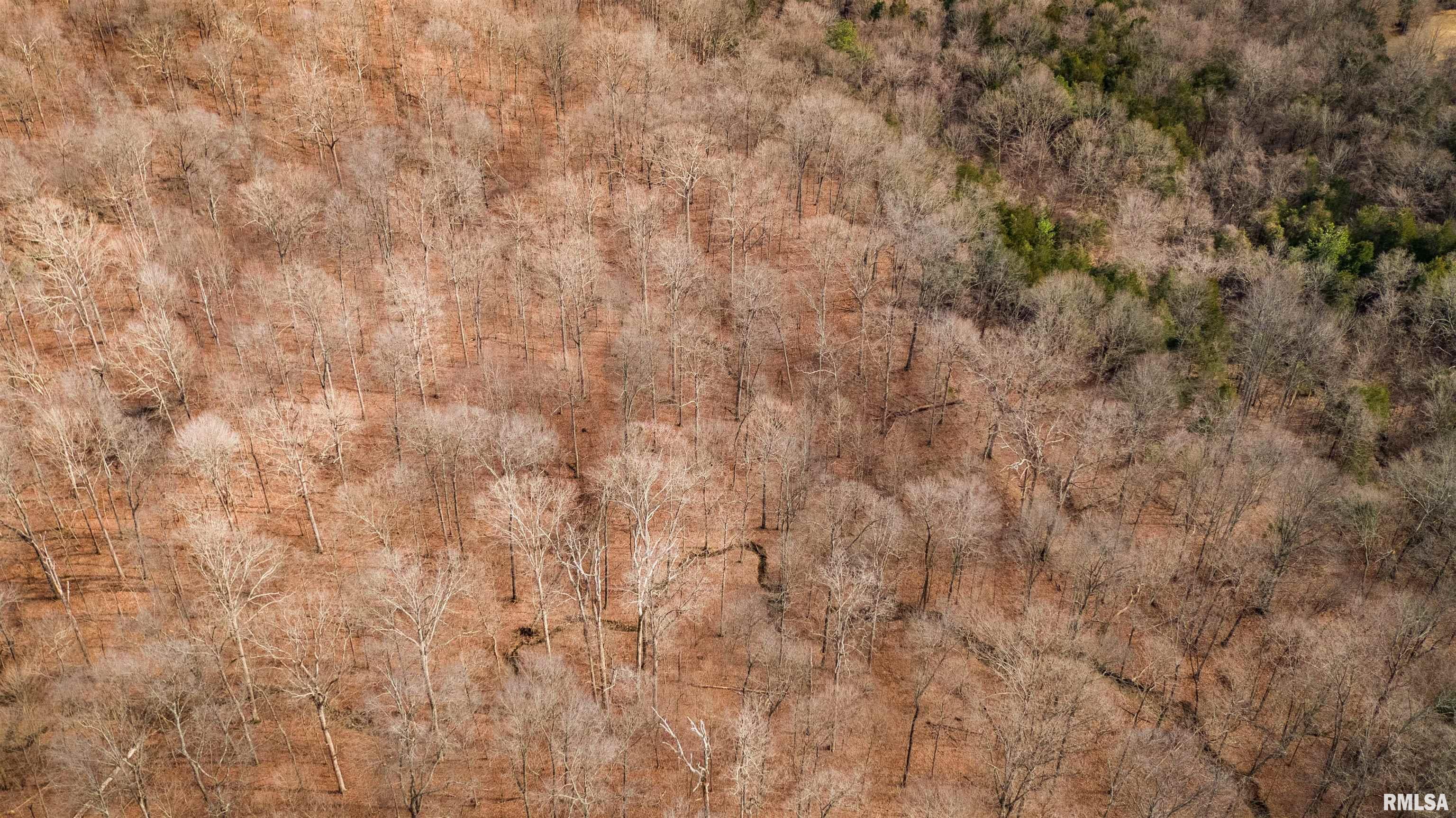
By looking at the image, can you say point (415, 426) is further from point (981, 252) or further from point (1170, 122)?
point (1170, 122)

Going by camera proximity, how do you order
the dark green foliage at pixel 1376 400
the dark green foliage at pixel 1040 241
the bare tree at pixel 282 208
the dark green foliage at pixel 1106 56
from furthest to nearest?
1. the dark green foliage at pixel 1106 56
2. the dark green foliage at pixel 1040 241
3. the bare tree at pixel 282 208
4. the dark green foliage at pixel 1376 400

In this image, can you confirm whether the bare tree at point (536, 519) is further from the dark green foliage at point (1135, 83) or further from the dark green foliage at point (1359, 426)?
the dark green foliage at point (1135, 83)

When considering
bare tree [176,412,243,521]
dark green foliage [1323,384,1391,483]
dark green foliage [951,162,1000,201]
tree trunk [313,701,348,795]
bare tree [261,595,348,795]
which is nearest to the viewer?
tree trunk [313,701,348,795]

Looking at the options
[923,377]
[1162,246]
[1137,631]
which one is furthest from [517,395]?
[1162,246]

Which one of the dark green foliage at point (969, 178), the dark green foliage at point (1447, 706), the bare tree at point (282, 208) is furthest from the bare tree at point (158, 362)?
the dark green foliage at point (1447, 706)

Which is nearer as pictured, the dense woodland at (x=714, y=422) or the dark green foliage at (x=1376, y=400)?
the dense woodland at (x=714, y=422)

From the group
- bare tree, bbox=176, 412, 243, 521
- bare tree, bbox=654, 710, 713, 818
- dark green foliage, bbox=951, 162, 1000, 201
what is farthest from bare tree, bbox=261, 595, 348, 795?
dark green foliage, bbox=951, 162, 1000, 201

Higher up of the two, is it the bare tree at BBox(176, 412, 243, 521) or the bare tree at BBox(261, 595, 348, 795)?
the bare tree at BBox(176, 412, 243, 521)

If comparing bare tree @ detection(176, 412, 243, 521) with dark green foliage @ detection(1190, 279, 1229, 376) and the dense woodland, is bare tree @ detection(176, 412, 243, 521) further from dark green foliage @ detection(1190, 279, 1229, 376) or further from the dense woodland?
dark green foliage @ detection(1190, 279, 1229, 376)

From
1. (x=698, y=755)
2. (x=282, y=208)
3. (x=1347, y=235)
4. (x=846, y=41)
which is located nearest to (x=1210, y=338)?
(x=1347, y=235)
